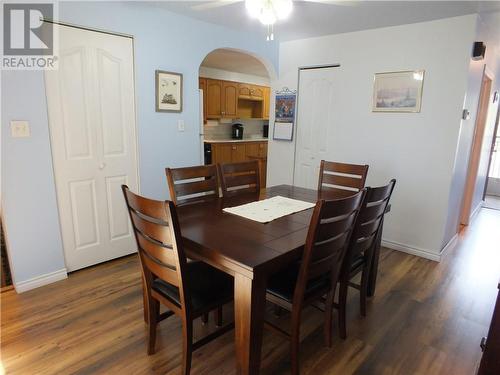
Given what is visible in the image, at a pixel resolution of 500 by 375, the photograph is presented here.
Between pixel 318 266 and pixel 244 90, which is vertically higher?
pixel 244 90

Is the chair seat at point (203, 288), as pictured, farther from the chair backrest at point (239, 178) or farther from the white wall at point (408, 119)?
the white wall at point (408, 119)

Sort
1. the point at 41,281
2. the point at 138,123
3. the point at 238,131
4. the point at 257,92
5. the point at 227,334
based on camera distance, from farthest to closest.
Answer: the point at 257,92 → the point at 238,131 → the point at 138,123 → the point at 41,281 → the point at 227,334

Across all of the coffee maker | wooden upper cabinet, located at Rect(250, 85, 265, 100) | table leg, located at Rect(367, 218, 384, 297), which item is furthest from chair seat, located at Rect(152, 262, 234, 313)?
wooden upper cabinet, located at Rect(250, 85, 265, 100)

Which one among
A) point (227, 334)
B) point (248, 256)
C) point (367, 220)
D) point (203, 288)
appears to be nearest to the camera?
point (248, 256)

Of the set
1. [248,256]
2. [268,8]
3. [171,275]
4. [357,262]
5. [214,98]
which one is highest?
[268,8]

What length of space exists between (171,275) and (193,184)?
94cm

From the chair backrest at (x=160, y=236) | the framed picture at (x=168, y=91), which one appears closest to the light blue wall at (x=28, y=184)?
the framed picture at (x=168, y=91)

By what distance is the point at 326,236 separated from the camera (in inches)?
57.0

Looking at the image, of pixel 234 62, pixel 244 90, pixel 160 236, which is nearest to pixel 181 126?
pixel 160 236

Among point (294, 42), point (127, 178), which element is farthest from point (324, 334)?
Answer: point (294, 42)

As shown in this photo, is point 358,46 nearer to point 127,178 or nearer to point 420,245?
point 420,245

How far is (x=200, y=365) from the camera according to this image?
5.54ft

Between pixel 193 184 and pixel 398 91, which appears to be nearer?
pixel 193 184

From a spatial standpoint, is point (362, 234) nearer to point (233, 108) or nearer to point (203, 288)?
point (203, 288)
